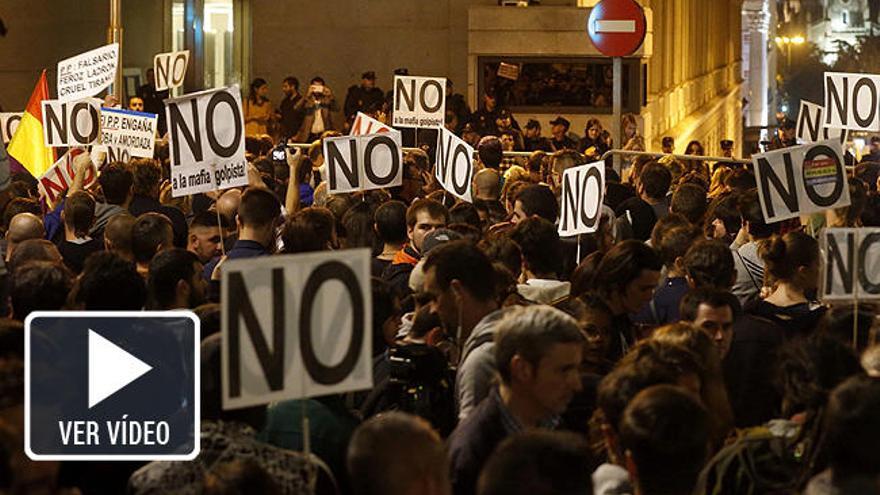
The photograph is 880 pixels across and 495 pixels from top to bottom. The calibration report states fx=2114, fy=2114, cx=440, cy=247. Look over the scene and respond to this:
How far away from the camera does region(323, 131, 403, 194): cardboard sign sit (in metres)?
15.8

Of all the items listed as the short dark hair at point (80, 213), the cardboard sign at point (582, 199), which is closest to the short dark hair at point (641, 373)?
the short dark hair at point (80, 213)

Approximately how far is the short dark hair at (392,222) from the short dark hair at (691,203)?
9.23 feet

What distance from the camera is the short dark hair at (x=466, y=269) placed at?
8586 millimetres

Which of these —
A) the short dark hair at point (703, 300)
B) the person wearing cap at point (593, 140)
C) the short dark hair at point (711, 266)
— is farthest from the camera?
the person wearing cap at point (593, 140)

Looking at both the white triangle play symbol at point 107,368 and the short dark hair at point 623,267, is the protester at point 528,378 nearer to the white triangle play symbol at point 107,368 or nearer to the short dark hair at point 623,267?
the white triangle play symbol at point 107,368

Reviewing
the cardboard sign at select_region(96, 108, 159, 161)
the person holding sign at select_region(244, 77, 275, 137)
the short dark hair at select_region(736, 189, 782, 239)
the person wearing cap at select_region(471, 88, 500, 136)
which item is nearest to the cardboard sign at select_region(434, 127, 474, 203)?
the cardboard sign at select_region(96, 108, 159, 161)

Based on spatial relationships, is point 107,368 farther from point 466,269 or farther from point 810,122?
point 810,122

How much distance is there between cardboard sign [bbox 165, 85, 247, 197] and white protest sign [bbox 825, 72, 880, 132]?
647 cm

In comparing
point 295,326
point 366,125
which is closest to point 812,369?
point 295,326

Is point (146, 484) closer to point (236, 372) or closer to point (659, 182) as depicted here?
point (236, 372)

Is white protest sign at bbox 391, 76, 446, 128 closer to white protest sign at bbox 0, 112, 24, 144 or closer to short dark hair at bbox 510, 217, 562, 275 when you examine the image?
white protest sign at bbox 0, 112, 24, 144

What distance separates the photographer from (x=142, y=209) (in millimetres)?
14539

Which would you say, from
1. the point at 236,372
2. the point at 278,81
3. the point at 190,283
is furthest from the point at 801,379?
the point at 278,81

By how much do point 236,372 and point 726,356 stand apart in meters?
3.26
